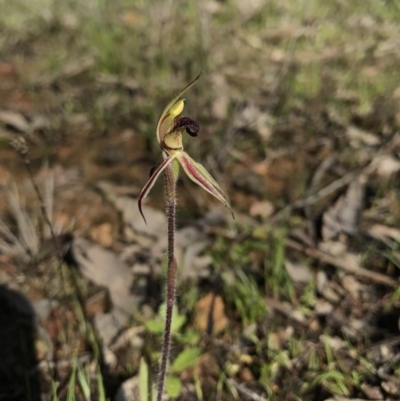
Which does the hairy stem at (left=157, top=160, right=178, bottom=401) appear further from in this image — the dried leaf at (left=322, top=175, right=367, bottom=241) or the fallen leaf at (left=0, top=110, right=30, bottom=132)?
the fallen leaf at (left=0, top=110, right=30, bottom=132)

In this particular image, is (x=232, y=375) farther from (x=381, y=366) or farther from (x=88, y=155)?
(x=88, y=155)

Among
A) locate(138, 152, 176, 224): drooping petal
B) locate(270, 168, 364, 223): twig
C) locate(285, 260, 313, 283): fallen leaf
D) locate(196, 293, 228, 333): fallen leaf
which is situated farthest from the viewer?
locate(270, 168, 364, 223): twig

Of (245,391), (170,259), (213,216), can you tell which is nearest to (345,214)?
(213,216)

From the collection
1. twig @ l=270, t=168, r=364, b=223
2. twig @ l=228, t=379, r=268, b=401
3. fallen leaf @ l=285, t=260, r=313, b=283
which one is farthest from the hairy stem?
twig @ l=270, t=168, r=364, b=223

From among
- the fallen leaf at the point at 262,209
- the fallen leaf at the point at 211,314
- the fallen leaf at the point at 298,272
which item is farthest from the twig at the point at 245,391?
the fallen leaf at the point at 262,209

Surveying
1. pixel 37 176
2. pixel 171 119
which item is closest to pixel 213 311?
pixel 171 119

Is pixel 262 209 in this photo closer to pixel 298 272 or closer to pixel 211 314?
pixel 298 272

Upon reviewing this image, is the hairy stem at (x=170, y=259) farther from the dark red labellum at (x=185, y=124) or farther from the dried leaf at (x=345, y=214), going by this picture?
the dried leaf at (x=345, y=214)

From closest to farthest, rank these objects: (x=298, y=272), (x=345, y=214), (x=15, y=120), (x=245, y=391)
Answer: (x=245, y=391) < (x=298, y=272) < (x=345, y=214) < (x=15, y=120)
